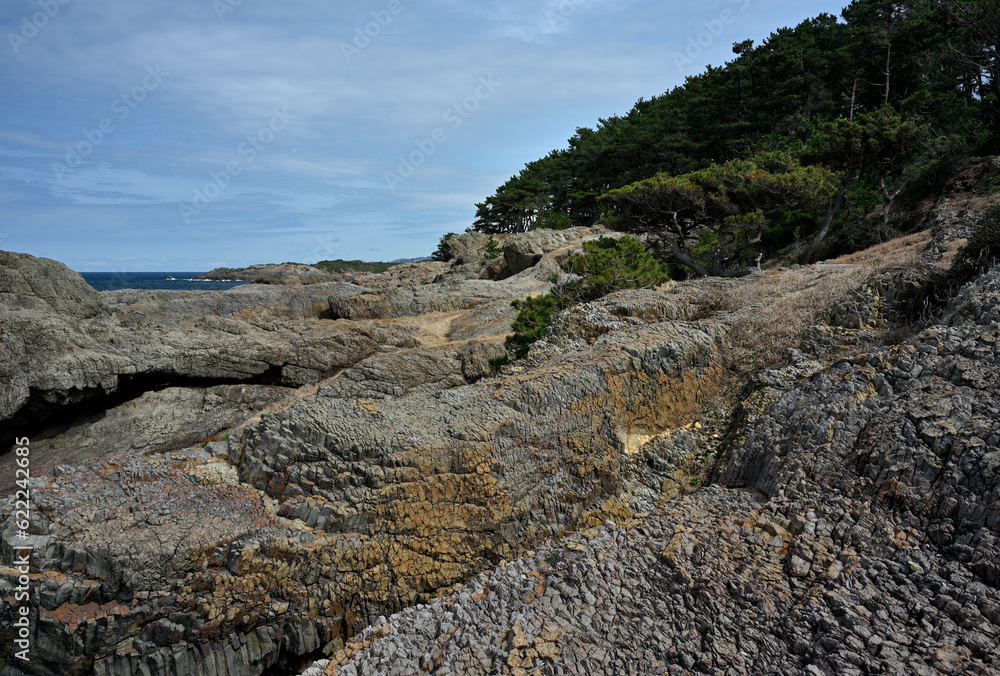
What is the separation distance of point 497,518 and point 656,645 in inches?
114

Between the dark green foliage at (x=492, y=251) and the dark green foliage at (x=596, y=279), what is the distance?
19.4 metres

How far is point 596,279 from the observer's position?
50.7 ft

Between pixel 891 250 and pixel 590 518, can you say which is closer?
pixel 590 518

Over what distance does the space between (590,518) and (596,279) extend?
9.30m

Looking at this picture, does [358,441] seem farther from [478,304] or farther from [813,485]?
[478,304]

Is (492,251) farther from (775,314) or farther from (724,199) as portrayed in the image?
(775,314)

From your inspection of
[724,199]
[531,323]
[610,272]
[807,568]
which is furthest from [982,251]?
[724,199]

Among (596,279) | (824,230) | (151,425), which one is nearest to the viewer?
(151,425)

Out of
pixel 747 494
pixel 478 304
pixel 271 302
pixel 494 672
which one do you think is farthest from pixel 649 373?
pixel 271 302

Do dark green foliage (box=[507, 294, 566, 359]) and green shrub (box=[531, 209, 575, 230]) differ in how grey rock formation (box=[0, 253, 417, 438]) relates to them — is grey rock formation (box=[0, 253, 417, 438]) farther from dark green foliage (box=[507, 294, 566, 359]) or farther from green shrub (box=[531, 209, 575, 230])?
green shrub (box=[531, 209, 575, 230])

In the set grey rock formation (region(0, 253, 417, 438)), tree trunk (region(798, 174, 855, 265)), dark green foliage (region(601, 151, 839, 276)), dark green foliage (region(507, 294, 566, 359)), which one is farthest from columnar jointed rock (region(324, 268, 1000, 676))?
tree trunk (region(798, 174, 855, 265))

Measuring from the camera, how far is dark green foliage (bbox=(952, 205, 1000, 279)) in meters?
7.94

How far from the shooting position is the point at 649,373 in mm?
8594

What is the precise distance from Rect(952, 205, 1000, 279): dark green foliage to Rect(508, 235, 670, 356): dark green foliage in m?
7.93
